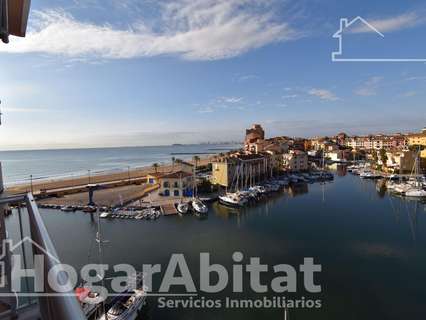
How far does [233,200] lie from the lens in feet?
68.8

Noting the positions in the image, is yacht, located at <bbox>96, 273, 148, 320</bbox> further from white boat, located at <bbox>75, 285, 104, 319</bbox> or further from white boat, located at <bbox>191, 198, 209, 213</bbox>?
white boat, located at <bbox>191, 198, 209, 213</bbox>

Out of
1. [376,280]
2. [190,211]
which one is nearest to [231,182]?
[190,211]

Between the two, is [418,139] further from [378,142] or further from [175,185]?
[175,185]

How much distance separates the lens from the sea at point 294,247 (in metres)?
8.17

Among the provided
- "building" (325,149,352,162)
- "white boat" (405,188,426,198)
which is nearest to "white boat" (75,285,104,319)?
"white boat" (405,188,426,198)

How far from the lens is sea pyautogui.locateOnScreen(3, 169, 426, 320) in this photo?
26.8 feet

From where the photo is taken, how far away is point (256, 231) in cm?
1495

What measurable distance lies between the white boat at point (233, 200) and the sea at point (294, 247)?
67cm

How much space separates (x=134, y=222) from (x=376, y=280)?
12329mm

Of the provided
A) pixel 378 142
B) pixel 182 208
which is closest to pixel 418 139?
pixel 378 142

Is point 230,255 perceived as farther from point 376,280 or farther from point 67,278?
point 67,278

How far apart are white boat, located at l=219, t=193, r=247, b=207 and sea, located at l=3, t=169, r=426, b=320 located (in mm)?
668

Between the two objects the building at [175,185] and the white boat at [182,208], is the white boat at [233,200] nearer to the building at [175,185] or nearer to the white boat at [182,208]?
the building at [175,185]

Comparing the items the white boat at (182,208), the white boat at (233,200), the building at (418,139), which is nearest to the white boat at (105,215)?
the white boat at (182,208)
